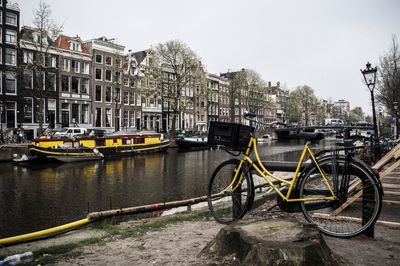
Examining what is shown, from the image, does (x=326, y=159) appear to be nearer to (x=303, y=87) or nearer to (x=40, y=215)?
(x=40, y=215)

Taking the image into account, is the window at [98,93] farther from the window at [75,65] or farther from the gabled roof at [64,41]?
the gabled roof at [64,41]

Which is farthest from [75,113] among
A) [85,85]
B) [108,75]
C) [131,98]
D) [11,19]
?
[11,19]

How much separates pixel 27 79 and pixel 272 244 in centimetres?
4073

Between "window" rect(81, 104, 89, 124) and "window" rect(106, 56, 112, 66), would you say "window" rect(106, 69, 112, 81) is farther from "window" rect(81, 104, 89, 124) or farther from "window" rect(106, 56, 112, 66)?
"window" rect(81, 104, 89, 124)

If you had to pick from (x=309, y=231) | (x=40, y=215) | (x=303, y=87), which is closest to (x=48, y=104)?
(x=40, y=215)

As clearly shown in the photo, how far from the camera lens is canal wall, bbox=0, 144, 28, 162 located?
81.8 ft

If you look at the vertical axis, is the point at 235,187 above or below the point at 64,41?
below

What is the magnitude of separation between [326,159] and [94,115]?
44.2 m

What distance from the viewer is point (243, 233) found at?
10.2ft

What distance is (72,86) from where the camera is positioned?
4291 cm

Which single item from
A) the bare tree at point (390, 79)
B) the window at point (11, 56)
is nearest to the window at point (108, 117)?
the window at point (11, 56)

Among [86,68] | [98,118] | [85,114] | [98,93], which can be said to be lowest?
[98,118]

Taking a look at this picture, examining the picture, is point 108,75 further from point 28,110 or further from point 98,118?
point 28,110

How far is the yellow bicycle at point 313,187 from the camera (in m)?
3.70
